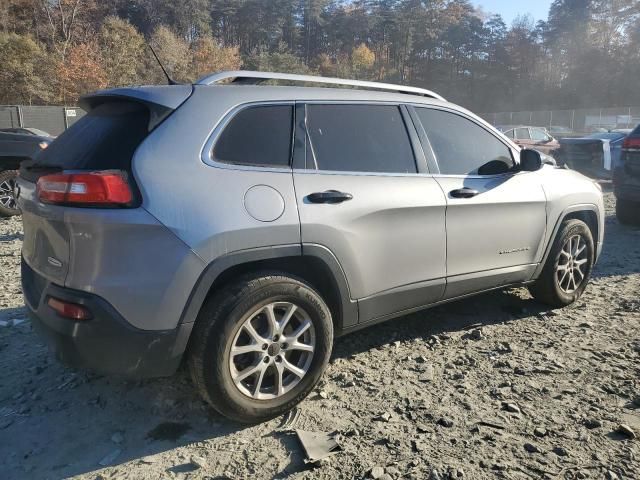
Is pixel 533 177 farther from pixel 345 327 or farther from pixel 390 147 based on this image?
pixel 345 327

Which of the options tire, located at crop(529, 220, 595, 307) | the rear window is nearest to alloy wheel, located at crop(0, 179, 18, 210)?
the rear window

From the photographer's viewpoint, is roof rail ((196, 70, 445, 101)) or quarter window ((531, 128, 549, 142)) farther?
quarter window ((531, 128, 549, 142))

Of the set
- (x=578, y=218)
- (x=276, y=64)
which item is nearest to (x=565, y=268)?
(x=578, y=218)

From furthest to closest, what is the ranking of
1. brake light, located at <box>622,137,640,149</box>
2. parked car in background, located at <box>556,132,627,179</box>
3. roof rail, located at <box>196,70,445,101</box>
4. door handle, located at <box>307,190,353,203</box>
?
parked car in background, located at <box>556,132,627,179</box>, brake light, located at <box>622,137,640,149</box>, roof rail, located at <box>196,70,445,101</box>, door handle, located at <box>307,190,353,203</box>

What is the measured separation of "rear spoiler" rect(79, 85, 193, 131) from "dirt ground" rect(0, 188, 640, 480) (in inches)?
62.8

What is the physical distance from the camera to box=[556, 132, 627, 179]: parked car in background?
13836 millimetres

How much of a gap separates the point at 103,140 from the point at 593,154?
47.3ft

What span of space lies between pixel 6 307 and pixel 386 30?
9163 cm

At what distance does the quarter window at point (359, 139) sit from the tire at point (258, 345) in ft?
2.55

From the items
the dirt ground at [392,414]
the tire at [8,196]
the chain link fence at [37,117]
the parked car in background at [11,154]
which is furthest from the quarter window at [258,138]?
the chain link fence at [37,117]

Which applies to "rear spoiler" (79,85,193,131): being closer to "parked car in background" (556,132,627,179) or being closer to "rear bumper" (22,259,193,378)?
"rear bumper" (22,259,193,378)

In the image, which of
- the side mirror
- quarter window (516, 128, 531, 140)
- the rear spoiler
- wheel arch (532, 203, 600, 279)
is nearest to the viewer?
the rear spoiler

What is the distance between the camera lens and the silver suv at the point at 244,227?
2.45 metres

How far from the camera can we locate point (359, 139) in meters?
3.28
